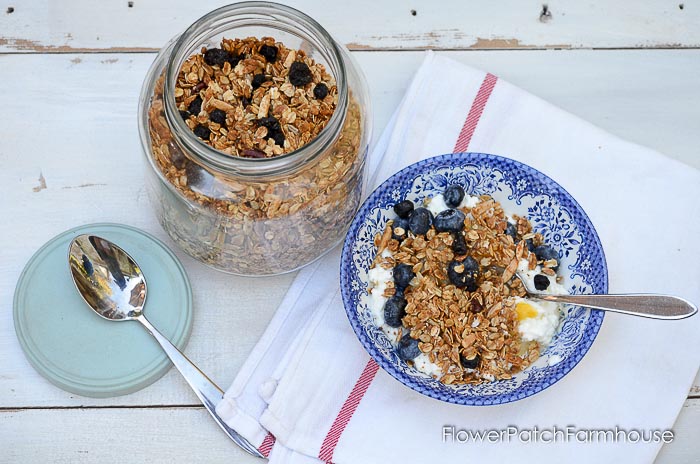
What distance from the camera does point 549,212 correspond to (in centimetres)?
113

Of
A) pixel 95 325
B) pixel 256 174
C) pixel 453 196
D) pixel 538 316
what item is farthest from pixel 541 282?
pixel 95 325

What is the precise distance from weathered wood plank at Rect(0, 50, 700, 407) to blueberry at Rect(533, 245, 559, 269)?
0.29 m

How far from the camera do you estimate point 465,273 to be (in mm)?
1067

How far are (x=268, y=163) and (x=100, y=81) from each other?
1.64 feet

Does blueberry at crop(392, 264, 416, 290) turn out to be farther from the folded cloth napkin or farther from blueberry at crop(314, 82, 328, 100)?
blueberry at crop(314, 82, 328, 100)

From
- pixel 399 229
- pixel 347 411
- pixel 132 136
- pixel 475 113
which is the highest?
pixel 475 113

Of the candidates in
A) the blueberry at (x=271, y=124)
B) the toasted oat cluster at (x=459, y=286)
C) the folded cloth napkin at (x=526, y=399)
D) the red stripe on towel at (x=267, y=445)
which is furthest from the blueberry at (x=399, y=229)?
the red stripe on towel at (x=267, y=445)

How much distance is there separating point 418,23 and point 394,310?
522 millimetres

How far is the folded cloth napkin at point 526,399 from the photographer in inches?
43.5

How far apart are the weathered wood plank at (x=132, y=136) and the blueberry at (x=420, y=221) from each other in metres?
0.21

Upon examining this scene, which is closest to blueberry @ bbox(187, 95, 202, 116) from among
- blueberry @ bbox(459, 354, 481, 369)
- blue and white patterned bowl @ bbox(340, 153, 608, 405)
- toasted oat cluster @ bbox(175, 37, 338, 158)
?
toasted oat cluster @ bbox(175, 37, 338, 158)

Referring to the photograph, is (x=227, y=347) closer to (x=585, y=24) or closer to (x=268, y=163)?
(x=268, y=163)

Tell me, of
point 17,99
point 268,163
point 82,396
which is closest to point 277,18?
point 268,163

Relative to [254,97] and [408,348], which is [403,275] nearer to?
[408,348]
